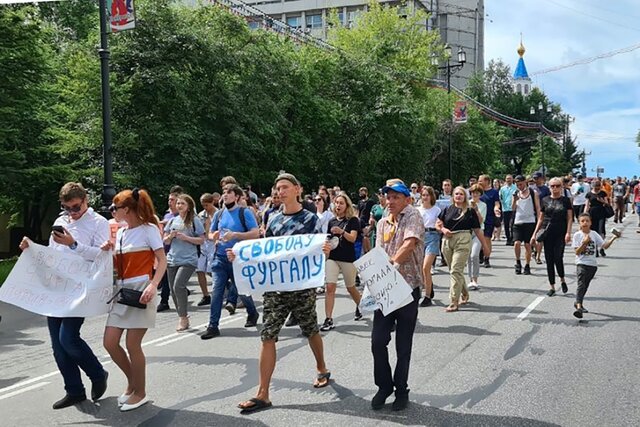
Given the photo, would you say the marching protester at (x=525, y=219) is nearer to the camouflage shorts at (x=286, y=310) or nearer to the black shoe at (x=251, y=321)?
the black shoe at (x=251, y=321)

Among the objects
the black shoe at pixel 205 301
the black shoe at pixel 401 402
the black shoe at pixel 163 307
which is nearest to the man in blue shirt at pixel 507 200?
the black shoe at pixel 205 301

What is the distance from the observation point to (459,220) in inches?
384

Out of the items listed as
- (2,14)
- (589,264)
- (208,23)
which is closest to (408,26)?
(208,23)

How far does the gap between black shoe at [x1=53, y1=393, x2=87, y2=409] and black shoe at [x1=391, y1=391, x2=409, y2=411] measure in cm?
261

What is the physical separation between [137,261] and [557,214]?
23.3 ft

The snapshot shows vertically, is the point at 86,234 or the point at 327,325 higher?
the point at 86,234

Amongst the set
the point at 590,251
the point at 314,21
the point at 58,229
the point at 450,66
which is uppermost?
the point at 314,21

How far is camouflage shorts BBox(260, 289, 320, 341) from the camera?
212 inches

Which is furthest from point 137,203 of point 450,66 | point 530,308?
point 450,66

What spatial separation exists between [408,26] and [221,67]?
31395mm

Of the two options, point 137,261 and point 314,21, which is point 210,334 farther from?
point 314,21

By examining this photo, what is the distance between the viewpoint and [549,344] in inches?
288

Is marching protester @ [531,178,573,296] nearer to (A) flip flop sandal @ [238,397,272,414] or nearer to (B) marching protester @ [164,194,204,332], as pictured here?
(B) marching protester @ [164,194,204,332]

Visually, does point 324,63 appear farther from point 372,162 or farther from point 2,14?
point 2,14
